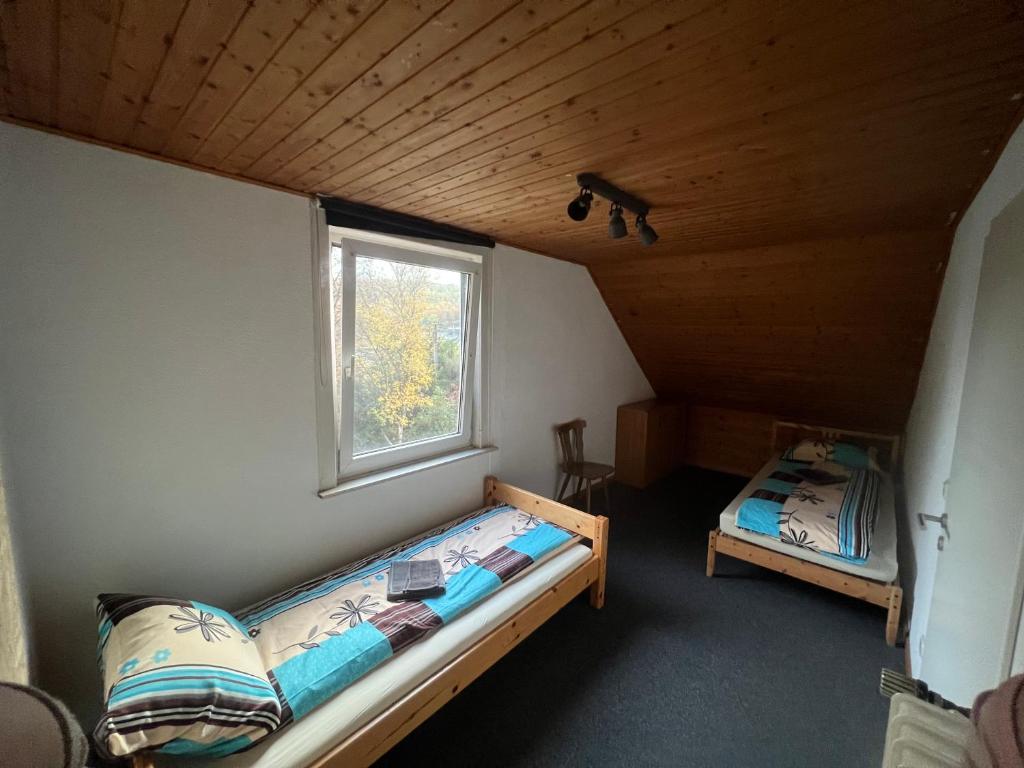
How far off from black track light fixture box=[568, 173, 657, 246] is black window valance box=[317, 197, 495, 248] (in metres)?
0.94

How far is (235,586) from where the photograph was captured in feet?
6.03

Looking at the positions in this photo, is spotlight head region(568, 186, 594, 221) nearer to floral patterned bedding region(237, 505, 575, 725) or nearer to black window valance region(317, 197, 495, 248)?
black window valance region(317, 197, 495, 248)

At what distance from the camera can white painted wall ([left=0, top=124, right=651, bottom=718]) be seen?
1.34 m

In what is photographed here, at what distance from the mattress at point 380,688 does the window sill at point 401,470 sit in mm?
865

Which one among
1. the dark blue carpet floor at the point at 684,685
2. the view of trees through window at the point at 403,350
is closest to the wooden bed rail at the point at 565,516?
the dark blue carpet floor at the point at 684,685

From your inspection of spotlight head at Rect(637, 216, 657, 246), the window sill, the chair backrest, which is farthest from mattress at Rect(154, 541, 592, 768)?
spotlight head at Rect(637, 216, 657, 246)

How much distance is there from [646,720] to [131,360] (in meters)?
2.51

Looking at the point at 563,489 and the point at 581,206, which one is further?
the point at 563,489

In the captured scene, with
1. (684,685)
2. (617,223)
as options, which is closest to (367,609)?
(684,685)

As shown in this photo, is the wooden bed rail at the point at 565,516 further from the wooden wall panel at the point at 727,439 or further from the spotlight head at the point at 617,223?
the wooden wall panel at the point at 727,439

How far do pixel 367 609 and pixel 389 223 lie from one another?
1897 millimetres

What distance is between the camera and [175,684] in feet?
3.75

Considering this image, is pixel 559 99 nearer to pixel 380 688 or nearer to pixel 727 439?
pixel 380 688

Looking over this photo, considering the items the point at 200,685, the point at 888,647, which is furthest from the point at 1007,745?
the point at 888,647
